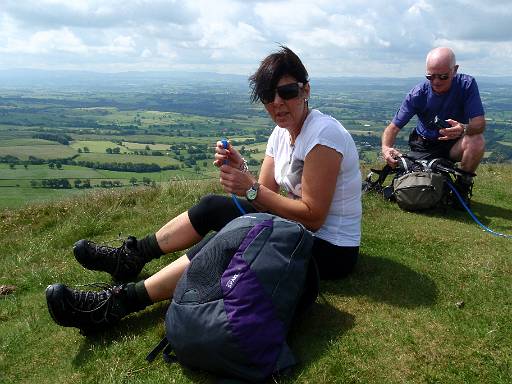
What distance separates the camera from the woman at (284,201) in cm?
376

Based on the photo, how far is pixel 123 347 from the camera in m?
3.74

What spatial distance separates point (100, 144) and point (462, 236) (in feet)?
191

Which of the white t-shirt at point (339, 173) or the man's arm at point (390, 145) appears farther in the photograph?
the man's arm at point (390, 145)

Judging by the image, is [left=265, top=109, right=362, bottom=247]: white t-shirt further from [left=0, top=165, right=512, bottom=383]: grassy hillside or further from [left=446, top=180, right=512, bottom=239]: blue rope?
[left=446, top=180, right=512, bottom=239]: blue rope

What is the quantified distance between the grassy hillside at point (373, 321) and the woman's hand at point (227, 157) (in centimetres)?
146

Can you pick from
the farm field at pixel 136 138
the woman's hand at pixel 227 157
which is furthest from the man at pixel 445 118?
the woman's hand at pixel 227 157

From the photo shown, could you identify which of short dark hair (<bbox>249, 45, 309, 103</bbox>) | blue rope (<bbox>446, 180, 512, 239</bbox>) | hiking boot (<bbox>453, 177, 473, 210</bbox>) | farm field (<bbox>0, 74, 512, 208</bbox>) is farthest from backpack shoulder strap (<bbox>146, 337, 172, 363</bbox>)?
hiking boot (<bbox>453, 177, 473, 210</bbox>)

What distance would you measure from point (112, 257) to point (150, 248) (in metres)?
0.41

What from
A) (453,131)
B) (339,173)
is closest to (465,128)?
(453,131)

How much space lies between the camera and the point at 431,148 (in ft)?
25.1

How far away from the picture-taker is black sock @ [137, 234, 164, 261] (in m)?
4.50

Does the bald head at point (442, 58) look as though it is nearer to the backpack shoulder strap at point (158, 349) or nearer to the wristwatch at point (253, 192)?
the wristwatch at point (253, 192)

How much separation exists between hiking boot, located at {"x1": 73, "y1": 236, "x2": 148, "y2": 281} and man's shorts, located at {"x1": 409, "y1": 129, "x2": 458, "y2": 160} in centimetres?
507

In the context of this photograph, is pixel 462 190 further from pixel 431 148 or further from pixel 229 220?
pixel 229 220
